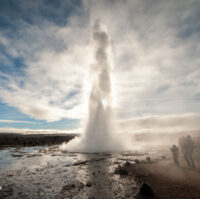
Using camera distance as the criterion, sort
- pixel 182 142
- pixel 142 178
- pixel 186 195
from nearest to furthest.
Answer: pixel 186 195, pixel 142 178, pixel 182 142

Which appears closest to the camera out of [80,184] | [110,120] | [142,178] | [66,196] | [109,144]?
[66,196]

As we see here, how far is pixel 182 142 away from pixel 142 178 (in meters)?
9.01

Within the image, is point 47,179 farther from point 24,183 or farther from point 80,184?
point 80,184

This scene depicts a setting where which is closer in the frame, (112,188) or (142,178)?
(112,188)

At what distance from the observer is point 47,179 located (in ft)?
46.6

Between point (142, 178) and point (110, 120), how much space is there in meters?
29.1

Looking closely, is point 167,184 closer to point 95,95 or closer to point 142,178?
point 142,178

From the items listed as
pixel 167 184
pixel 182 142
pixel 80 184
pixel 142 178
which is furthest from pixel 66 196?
Result: pixel 182 142

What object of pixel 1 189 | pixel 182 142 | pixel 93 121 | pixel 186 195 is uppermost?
pixel 93 121

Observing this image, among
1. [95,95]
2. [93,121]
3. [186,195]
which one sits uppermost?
[95,95]

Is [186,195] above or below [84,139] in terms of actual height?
below

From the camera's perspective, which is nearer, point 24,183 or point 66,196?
point 66,196

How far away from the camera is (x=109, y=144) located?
38.2 m

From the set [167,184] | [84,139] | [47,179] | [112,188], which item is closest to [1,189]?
[47,179]
